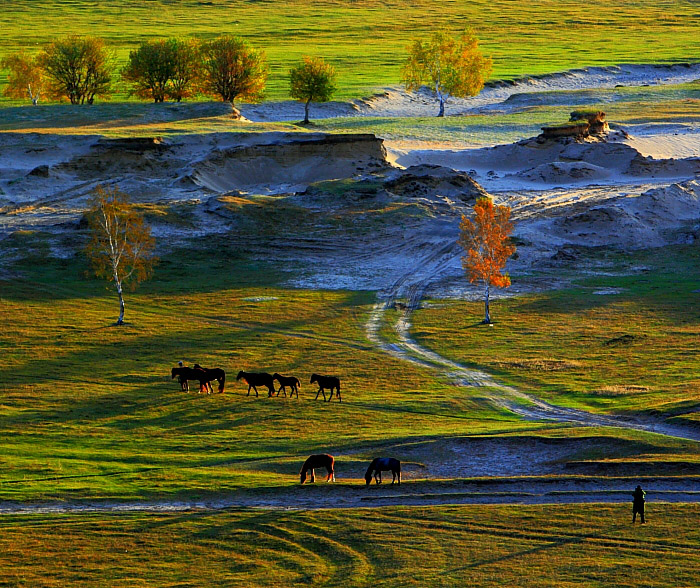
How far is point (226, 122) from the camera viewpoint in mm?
90688

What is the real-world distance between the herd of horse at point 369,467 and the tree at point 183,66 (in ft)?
258

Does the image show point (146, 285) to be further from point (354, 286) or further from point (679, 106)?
point (679, 106)

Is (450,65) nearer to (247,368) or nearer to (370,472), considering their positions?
(247,368)

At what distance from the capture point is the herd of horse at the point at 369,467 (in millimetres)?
30438

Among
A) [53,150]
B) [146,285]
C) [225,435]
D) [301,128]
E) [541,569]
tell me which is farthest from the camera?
[301,128]

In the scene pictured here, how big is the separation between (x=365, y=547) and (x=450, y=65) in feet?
324

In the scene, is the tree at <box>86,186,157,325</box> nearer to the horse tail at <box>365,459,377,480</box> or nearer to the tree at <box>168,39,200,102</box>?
the horse tail at <box>365,459,377,480</box>

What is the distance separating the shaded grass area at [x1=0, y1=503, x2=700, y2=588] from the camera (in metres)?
24.7

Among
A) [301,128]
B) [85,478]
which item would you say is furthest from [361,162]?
[85,478]

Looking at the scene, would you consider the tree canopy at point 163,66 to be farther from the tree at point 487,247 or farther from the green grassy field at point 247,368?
the tree at point 487,247

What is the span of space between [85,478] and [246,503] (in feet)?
16.4

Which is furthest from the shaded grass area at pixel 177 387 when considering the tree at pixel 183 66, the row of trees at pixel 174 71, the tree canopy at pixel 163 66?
the tree at pixel 183 66

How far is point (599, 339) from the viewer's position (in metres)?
51.3

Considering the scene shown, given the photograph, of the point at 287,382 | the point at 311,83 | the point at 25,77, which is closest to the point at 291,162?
the point at 311,83
